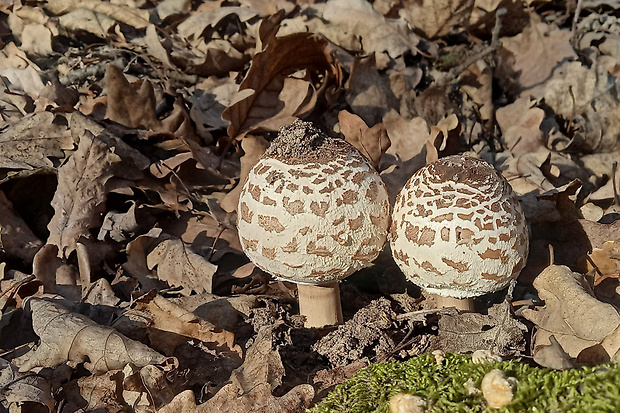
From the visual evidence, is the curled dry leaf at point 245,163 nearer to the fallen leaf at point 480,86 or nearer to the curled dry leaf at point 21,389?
the curled dry leaf at point 21,389

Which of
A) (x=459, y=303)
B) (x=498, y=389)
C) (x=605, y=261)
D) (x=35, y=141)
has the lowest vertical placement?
(x=459, y=303)

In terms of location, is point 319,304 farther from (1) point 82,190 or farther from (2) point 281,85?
(2) point 281,85

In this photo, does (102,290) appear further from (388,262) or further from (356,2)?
(356,2)

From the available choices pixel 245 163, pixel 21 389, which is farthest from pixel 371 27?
pixel 21 389

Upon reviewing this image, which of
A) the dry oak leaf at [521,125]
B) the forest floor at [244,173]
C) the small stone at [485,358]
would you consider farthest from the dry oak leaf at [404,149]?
the small stone at [485,358]

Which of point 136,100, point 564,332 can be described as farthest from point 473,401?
point 136,100

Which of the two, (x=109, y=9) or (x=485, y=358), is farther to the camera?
(x=109, y=9)

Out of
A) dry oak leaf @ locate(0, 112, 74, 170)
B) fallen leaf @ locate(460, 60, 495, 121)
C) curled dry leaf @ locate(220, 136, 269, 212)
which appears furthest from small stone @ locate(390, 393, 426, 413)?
fallen leaf @ locate(460, 60, 495, 121)
